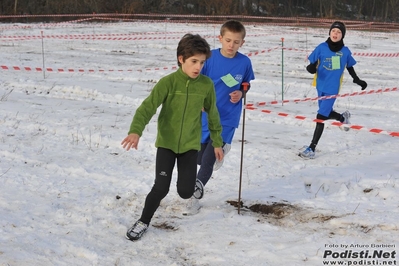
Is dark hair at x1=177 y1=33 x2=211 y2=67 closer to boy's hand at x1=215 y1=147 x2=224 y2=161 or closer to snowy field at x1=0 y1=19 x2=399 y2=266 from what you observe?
boy's hand at x1=215 y1=147 x2=224 y2=161

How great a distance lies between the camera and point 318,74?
284 inches

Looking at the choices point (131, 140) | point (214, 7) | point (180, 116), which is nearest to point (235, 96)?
point (180, 116)

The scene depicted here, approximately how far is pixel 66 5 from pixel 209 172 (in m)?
36.4

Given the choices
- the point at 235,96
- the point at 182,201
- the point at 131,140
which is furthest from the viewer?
the point at 182,201

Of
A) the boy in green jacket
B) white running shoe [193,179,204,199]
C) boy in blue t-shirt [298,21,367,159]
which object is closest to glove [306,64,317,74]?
boy in blue t-shirt [298,21,367,159]

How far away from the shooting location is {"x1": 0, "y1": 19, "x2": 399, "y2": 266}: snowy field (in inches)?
162

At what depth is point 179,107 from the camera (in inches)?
165

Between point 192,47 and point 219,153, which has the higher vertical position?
point 192,47

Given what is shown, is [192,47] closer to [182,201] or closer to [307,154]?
Answer: [182,201]

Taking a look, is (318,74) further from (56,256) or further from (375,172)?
(56,256)

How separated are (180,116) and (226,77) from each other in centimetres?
87

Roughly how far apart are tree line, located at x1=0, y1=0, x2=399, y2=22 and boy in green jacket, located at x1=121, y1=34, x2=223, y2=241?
34.1 metres

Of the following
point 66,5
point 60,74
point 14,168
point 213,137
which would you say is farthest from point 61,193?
point 66,5

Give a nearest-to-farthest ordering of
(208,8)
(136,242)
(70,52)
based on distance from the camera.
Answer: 1. (136,242)
2. (70,52)
3. (208,8)
